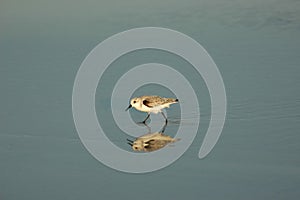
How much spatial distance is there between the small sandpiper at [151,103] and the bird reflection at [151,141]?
413 mm

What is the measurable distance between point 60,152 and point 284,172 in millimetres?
2214

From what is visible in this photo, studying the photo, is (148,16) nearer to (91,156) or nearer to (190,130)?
(190,130)

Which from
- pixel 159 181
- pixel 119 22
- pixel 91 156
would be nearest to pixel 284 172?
pixel 159 181

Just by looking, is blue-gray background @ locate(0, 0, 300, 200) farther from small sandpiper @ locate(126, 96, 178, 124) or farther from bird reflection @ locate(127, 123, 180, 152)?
small sandpiper @ locate(126, 96, 178, 124)

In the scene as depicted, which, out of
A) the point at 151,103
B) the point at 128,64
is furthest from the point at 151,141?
the point at 128,64

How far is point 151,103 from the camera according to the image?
28.0ft

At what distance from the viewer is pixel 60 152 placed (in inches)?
298

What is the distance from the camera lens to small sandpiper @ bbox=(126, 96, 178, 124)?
8.52m

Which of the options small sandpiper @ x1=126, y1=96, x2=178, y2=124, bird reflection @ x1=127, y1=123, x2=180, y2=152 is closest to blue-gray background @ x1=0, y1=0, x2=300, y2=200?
bird reflection @ x1=127, y1=123, x2=180, y2=152

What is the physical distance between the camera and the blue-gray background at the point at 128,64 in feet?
22.4

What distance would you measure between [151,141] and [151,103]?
68cm

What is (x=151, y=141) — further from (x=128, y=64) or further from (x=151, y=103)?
(x=128, y=64)

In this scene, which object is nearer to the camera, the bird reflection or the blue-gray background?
the blue-gray background

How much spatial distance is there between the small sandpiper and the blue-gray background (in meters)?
0.72
